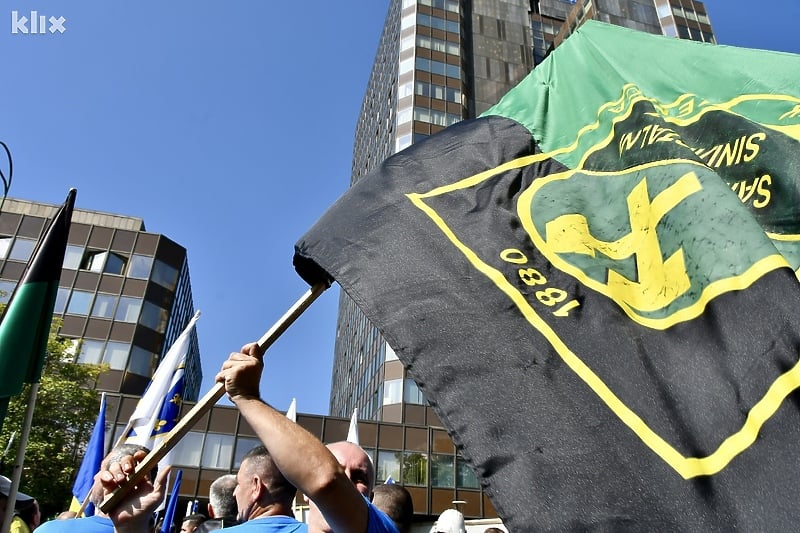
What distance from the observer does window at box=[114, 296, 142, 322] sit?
114 ft

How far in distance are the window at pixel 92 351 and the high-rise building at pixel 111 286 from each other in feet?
0.16

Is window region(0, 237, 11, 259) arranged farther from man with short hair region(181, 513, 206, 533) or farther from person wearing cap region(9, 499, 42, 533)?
person wearing cap region(9, 499, 42, 533)

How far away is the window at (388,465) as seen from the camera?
95.7 ft

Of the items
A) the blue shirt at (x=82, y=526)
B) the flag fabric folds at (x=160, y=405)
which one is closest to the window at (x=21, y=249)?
the flag fabric folds at (x=160, y=405)

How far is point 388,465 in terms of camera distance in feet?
97.4

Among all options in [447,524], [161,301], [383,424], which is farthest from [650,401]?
[161,301]

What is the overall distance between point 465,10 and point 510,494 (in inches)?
2471

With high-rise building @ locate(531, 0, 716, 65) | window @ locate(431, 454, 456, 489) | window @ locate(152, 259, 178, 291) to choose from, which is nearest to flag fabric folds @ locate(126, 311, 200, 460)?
window @ locate(431, 454, 456, 489)

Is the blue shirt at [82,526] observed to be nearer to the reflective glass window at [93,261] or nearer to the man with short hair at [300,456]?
the man with short hair at [300,456]

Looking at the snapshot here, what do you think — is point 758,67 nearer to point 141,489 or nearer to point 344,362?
point 141,489

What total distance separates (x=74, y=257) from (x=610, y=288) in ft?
128

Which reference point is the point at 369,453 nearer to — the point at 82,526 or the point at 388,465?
the point at 388,465

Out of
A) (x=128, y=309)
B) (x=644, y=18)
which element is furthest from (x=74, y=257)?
(x=644, y=18)

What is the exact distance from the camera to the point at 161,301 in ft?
120
